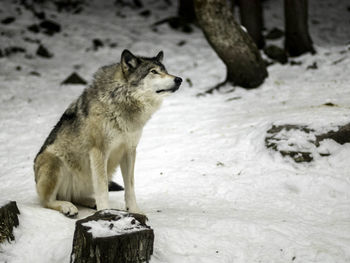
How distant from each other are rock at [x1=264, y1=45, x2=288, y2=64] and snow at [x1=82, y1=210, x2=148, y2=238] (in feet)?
27.7

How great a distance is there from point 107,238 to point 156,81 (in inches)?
76.4

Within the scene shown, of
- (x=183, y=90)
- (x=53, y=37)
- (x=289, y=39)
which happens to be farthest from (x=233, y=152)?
(x=53, y=37)

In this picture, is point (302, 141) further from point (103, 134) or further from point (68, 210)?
point (68, 210)

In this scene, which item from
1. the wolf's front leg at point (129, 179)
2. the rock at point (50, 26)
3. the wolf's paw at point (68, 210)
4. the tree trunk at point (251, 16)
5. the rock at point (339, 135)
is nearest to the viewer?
the wolf's paw at point (68, 210)

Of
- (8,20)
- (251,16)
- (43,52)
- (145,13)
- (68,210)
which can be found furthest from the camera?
(145,13)

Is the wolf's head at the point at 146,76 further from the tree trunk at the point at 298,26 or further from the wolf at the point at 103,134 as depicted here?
the tree trunk at the point at 298,26

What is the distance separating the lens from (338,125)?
5.48m

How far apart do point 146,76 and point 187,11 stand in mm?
12062

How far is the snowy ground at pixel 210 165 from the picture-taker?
3.42 m

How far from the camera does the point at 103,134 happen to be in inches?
163

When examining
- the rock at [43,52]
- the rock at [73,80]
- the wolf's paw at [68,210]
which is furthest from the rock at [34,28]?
the wolf's paw at [68,210]

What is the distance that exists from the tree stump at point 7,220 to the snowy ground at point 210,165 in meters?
0.07

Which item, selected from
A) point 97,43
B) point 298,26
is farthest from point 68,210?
point 97,43

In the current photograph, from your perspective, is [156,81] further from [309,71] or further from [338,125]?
[309,71]
